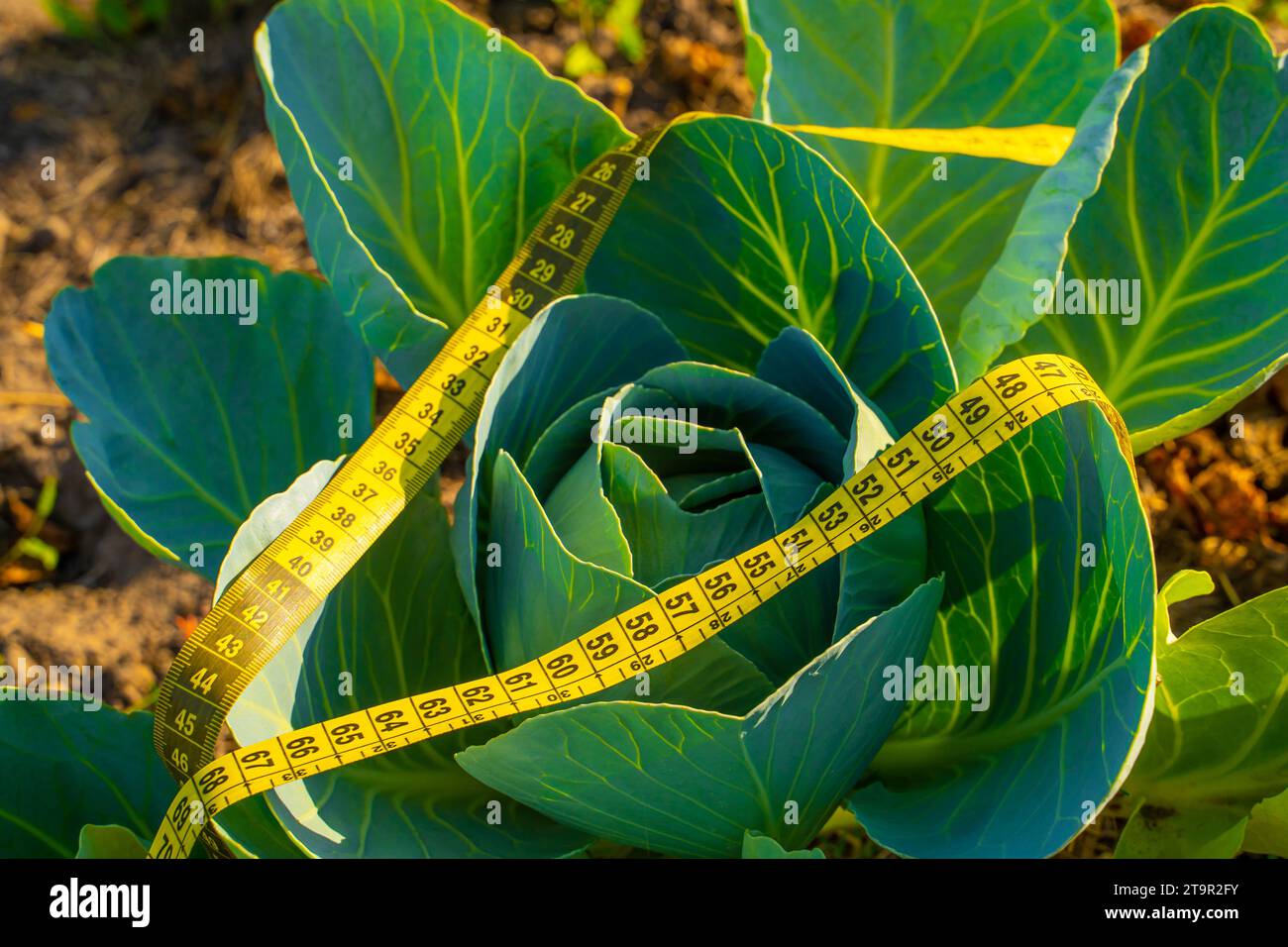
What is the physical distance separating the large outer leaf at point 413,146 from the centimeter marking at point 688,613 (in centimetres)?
65

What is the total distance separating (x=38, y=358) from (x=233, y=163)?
72 cm

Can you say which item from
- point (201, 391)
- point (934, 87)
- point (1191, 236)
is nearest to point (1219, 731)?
point (1191, 236)

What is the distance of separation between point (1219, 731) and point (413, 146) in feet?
5.06

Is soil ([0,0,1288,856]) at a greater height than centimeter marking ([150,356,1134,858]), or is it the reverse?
soil ([0,0,1288,856])

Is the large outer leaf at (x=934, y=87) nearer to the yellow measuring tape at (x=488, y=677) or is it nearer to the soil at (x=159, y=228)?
the yellow measuring tape at (x=488, y=677)

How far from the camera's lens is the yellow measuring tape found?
5.25 ft

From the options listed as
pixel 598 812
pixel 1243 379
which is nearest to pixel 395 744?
pixel 598 812

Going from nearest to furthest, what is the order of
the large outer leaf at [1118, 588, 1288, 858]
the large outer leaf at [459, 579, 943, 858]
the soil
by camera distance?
1. the large outer leaf at [459, 579, 943, 858]
2. the large outer leaf at [1118, 588, 1288, 858]
3. the soil

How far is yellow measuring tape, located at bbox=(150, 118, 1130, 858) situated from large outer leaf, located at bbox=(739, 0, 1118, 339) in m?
0.46

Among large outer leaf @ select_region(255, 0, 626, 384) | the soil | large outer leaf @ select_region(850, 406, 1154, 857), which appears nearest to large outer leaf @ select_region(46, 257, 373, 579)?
large outer leaf @ select_region(255, 0, 626, 384)

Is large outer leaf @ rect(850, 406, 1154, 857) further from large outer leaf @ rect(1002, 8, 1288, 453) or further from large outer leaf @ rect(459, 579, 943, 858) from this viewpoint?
large outer leaf @ rect(1002, 8, 1288, 453)

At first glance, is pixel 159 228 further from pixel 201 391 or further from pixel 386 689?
pixel 386 689

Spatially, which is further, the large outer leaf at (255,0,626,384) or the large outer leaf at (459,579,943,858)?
the large outer leaf at (255,0,626,384)

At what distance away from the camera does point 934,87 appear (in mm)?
2195
